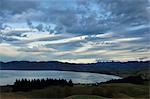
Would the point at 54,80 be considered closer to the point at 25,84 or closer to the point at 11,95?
the point at 25,84

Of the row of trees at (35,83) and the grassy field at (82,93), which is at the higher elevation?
the row of trees at (35,83)

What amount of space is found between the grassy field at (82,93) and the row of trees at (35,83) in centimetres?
51

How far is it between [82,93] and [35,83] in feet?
10.9

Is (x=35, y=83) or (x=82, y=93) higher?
(x=35, y=83)

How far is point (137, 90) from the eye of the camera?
79.9 feet

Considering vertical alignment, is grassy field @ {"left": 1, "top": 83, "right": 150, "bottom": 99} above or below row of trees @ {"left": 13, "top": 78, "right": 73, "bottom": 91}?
below

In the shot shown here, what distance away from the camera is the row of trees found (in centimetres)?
2253

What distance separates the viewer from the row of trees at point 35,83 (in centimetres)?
2253

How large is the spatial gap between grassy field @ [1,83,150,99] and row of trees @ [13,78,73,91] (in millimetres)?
508

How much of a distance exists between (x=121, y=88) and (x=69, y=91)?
4598 millimetres

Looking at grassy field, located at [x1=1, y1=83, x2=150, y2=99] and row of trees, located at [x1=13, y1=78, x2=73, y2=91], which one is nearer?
grassy field, located at [x1=1, y1=83, x2=150, y2=99]

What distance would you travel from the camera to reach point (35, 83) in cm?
2317

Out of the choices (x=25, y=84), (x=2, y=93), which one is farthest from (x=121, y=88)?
(x=2, y=93)

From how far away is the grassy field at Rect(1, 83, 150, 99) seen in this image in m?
21.6
